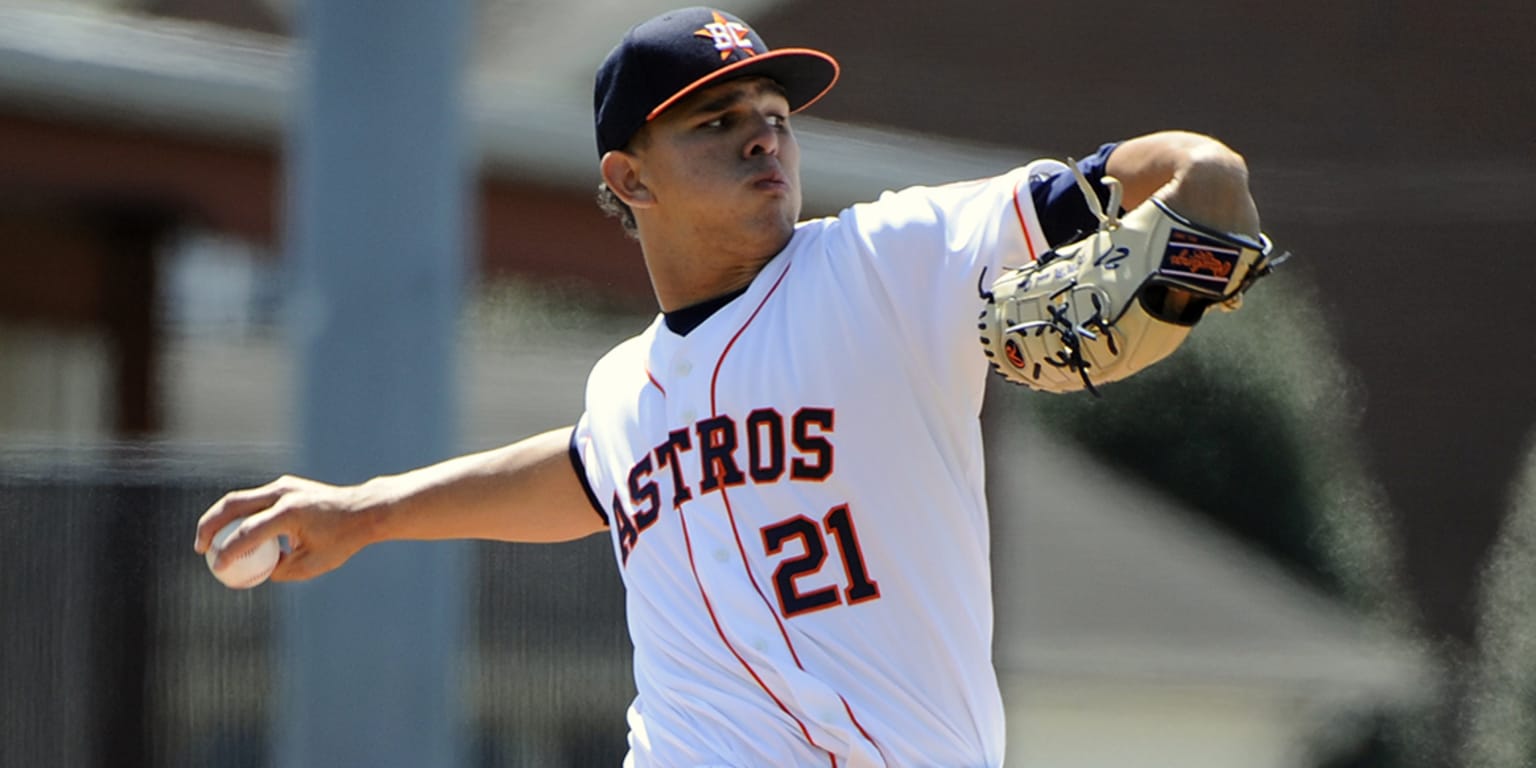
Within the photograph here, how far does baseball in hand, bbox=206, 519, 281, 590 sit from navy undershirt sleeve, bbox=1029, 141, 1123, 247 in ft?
3.14

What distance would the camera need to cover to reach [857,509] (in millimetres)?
1663

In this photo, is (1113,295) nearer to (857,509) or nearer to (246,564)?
(857,509)

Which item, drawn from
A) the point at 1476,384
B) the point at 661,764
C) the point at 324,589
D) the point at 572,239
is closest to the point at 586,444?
the point at 661,764

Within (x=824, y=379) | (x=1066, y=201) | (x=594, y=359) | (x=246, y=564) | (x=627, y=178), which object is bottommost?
(x=246, y=564)

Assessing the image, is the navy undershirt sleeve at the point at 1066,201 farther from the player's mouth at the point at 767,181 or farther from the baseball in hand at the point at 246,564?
the baseball in hand at the point at 246,564

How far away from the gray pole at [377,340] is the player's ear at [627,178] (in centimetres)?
114

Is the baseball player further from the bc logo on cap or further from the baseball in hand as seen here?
the baseball in hand

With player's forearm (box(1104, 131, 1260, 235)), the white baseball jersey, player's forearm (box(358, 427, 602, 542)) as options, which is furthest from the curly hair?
player's forearm (box(1104, 131, 1260, 235))

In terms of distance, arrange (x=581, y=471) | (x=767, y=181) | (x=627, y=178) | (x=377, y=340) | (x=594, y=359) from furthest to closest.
A: (x=594, y=359) → (x=377, y=340) → (x=581, y=471) → (x=627, y=178) → (x=767, y=181)

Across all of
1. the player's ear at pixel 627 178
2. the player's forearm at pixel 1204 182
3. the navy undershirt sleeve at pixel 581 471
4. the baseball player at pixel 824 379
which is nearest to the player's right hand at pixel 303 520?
the navy undershirt sleeve at pixel 581 471

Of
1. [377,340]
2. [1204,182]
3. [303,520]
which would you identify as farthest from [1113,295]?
[377,340]

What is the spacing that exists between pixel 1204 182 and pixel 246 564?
114 cm

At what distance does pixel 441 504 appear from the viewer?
2.09 metres

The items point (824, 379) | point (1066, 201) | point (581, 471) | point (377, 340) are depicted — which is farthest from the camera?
point (377, 340)
